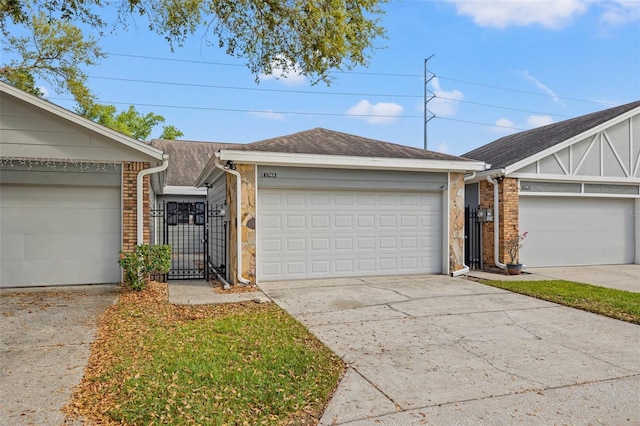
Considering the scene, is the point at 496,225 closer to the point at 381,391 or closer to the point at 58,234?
the point at 381,391

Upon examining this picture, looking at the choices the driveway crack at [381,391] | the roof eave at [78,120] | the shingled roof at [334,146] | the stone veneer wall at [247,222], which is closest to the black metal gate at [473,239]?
the shingled roof at [334,146]

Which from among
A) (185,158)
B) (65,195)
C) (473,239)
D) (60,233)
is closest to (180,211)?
(65,195)

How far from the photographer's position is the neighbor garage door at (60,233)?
8914 millimetres

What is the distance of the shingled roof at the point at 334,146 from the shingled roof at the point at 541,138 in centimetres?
290

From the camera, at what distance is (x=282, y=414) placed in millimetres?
3457

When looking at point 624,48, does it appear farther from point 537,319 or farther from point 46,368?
point 46,368

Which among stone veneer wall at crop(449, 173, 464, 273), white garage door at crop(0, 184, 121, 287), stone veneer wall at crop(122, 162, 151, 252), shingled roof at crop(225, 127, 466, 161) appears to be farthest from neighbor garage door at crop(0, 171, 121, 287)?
stone veneer wall at crop(449, 173, 464, 273)

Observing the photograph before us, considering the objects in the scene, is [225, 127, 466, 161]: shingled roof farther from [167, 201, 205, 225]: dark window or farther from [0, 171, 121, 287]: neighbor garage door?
[0, 171, 121, 287]: neighbor garage door

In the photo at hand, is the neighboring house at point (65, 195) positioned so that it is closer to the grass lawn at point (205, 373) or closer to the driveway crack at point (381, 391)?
the grass lawn at point (205, 373)

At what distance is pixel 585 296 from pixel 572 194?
528 centimetres

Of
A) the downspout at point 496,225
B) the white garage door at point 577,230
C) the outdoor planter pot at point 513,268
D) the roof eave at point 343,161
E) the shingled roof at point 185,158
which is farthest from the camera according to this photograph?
the shingled roof at point 185,158

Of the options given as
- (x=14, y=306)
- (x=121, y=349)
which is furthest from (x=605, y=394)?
(x=14, y=306)

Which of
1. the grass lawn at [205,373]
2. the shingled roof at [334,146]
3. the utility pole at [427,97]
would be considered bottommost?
the grass lawn at [205,373]

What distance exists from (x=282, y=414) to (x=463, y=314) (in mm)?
4356
